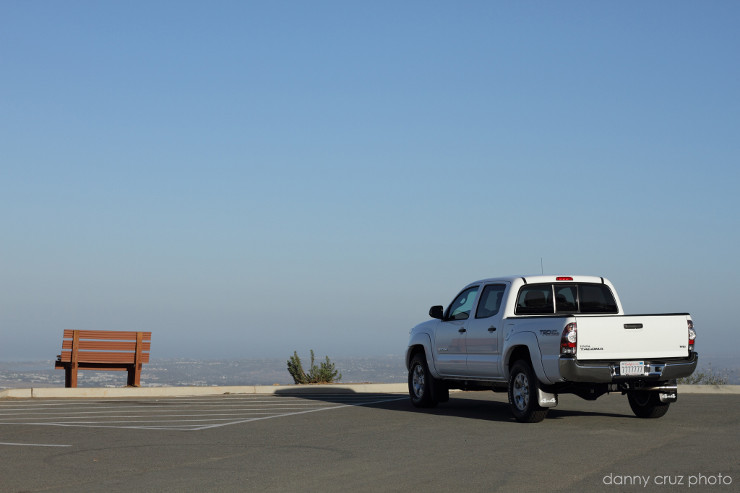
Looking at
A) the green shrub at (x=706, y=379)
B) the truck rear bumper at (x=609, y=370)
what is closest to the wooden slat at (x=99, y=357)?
the truck rear bumper at (x=609, y=370)

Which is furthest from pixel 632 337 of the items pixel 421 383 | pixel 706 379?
pixel 706 379

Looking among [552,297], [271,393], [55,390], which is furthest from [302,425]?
[55,390]

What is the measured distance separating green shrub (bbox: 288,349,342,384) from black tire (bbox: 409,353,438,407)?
6.81m

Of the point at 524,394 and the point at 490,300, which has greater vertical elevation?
the point at 490,300

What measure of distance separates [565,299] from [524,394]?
6.17 ft

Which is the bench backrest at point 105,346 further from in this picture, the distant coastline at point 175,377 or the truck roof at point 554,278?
the truck roof at point 554,278

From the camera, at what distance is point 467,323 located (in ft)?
49.6

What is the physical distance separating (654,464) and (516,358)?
4766 millimetres

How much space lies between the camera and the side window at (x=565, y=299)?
14289 mm

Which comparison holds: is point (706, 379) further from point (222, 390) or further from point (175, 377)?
point (175, 377)

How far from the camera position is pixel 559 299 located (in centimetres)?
1430

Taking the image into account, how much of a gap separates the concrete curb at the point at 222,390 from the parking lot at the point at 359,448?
2396mm

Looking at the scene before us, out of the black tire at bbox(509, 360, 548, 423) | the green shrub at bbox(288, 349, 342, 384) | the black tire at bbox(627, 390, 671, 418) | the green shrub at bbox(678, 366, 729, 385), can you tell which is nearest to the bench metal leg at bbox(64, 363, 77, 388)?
the green shrub at bbox(288, 349, 342, 384)

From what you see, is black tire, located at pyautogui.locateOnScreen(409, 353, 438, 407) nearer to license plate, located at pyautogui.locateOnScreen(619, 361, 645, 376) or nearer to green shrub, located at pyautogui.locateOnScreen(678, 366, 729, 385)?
license plate, located at pyautogui.locateOnScreen(619, 361, 645, 376)
